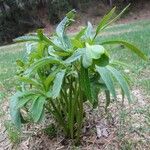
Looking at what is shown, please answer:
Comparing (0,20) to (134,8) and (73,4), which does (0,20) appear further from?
(134,8)

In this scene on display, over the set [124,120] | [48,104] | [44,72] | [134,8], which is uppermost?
[44,72]

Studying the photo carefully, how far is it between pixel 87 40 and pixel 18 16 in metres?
16.3

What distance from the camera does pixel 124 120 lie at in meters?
4.17

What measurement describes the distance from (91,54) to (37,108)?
2.24 feet

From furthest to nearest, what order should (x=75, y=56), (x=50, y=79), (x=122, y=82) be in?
(x=50, y=79)
(x=122, y=82)
(x=75, y=56)

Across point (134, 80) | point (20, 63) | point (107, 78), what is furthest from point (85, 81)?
point (134, 80)

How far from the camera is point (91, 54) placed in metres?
3.11

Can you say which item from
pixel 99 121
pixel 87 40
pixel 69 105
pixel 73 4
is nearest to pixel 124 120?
pixel 99 121

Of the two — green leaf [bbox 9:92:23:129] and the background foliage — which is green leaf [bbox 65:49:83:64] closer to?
green leaf [bbox 9:92:23:129]

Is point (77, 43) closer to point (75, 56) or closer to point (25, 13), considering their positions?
point (75, 56)

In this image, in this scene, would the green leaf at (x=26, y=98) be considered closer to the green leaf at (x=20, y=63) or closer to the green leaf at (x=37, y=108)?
the green leaf at (x=37, y=108)

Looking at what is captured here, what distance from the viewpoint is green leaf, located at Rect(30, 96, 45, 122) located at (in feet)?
11.2

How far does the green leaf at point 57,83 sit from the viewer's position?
130 inches

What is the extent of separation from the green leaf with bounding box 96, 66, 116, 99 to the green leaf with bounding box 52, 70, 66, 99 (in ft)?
0.92
